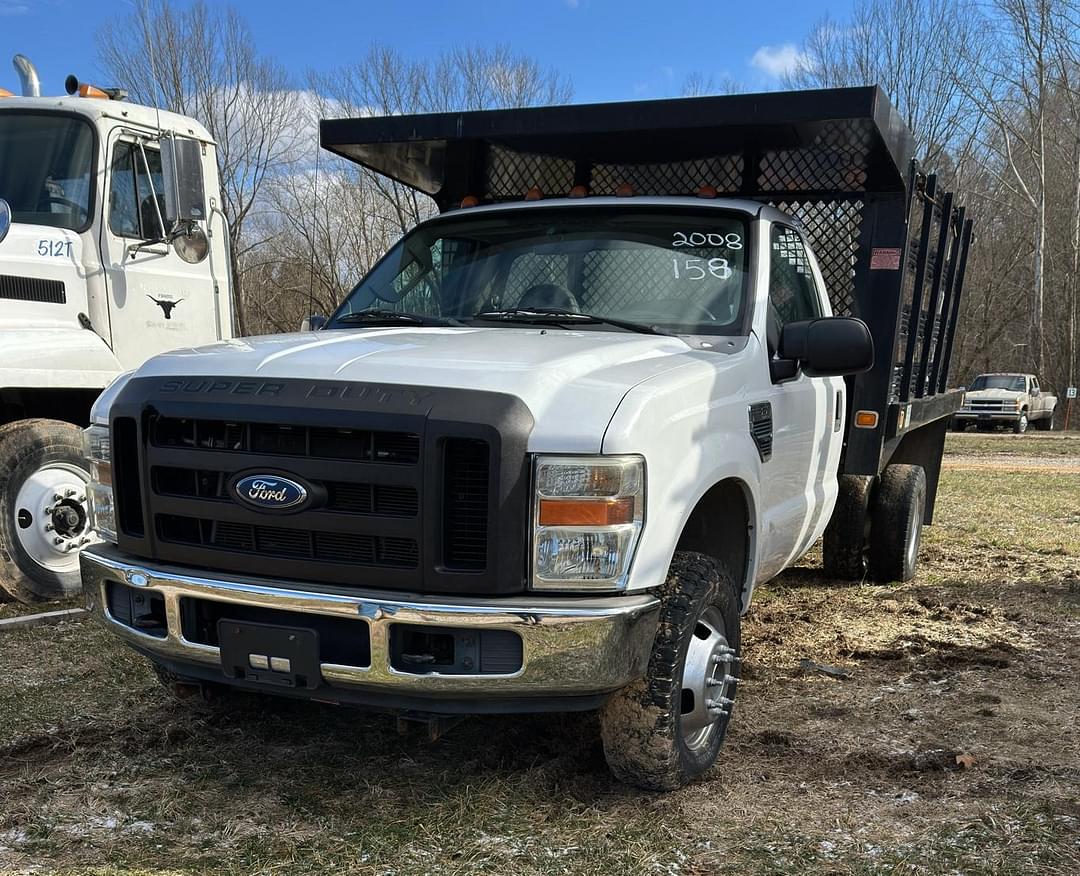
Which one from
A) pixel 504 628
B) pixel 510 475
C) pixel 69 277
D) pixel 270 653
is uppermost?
pixel 69 277

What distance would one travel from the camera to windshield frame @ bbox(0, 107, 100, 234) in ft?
19.6

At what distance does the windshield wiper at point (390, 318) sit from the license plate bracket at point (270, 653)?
61.0 inches

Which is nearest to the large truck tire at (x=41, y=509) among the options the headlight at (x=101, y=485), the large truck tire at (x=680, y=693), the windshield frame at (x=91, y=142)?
the windshield frame at (x=91, y=142)

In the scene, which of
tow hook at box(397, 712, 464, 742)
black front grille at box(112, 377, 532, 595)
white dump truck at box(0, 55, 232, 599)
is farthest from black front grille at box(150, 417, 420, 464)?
white dump truck at box(0, 55, 232, 599)

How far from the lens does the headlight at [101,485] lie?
11.2 ft

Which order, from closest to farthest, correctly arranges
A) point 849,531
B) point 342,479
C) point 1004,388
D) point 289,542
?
point 342,479, point 289,542, point 849,531, point 1004,388

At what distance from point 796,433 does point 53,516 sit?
408cm

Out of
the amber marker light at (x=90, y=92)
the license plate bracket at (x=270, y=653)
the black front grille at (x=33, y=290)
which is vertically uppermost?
the amber marker light at (x=90, y=92)

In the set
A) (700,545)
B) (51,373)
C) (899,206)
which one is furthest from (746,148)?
(51,373)

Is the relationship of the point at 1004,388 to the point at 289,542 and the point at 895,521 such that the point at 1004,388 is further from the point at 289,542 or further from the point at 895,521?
the point at 289,542

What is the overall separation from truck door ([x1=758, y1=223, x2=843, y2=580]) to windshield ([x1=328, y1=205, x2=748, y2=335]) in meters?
0.27

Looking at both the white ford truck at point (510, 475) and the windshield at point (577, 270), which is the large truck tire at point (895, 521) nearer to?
the white ford truck at point (510, 475)

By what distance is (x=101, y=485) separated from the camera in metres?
3.46

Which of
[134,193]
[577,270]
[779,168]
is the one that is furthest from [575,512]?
[134,193]
